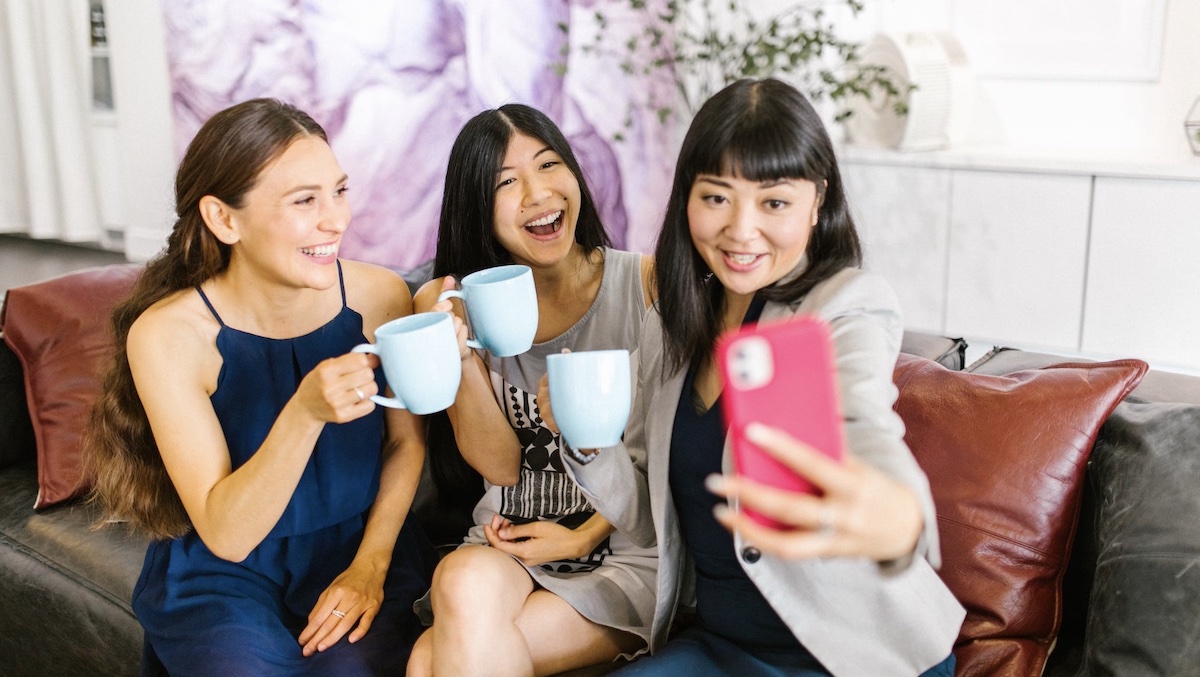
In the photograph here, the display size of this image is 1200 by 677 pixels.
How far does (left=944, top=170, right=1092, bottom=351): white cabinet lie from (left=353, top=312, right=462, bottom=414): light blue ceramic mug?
8.37 feet

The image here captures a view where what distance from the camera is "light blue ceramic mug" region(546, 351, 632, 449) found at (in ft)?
3.79

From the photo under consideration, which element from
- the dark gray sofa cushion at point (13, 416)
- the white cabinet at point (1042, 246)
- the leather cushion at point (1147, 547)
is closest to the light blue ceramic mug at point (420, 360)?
the leather cushion at point (1147, 547)

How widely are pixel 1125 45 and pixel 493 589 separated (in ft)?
10.0

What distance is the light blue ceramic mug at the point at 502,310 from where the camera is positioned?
4.38 ft

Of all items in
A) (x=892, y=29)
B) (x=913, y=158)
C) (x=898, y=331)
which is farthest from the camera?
(x=892, y=29)

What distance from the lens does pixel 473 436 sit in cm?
160

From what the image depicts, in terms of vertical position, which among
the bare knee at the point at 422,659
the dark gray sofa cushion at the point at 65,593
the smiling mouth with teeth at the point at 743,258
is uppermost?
the smiling mouth with teeth at the point at 743,258

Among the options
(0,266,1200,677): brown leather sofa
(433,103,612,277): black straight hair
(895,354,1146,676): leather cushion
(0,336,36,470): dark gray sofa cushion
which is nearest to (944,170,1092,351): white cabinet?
(0,266,1200,677): brown leather sofa

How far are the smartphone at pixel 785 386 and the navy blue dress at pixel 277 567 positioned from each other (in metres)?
0.90

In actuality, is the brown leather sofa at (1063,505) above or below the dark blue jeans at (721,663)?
above

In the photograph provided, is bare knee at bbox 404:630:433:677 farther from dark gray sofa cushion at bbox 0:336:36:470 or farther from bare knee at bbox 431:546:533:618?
dark gray sofa cushion at bbox 0:336:36:470

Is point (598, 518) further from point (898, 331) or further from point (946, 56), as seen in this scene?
point (946, 56)

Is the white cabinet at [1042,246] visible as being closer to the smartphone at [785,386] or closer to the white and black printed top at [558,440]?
the white and black printed top at [558,440]

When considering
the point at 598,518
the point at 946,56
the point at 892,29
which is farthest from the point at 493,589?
the point at 892,29
